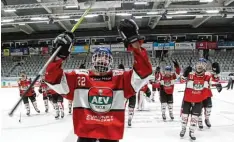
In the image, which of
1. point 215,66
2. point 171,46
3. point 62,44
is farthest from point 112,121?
point 171,46

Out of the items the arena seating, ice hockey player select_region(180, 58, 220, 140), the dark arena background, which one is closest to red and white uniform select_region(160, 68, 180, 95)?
ice hockey player select_region(180, 58, 220, 140)

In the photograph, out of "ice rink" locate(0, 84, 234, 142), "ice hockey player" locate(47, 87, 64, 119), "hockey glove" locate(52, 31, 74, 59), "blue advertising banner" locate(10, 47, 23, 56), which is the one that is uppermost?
"blue advertising banner" locate(10, 47, 23, 56)

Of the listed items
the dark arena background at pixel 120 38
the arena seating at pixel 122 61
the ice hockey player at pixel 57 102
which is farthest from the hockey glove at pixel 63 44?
the arena seating at pixel 122 61

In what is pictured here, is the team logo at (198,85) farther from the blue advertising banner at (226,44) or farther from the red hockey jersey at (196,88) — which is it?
the blue advertising banner at (226,44)

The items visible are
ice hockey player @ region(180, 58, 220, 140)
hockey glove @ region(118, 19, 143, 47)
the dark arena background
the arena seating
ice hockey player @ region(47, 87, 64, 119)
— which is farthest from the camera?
the arena seating

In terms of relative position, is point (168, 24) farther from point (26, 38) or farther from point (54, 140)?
point (54, 140)

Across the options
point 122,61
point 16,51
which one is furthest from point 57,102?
point 16,51

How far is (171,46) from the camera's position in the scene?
63.6 feet

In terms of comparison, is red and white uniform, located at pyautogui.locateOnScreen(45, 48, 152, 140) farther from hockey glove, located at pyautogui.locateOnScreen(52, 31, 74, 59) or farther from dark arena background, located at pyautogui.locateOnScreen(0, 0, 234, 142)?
dark arena background, located at pyautogui.locateOnScreen(0, 0, 234, 142)

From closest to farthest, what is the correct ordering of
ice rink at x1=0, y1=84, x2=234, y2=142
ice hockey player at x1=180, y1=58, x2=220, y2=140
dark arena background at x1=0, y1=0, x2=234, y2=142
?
ice hockey player at x1=180, y1=58, x2=220, y2=140, ice rink at x1=0, y1=84, x2=234, y2=142, dark arena background at x1=0, y1=0, x2=234, y2=142

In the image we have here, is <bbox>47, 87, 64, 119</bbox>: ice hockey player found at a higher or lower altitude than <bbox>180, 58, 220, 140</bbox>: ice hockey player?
lower

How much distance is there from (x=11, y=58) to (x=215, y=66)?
737 inches

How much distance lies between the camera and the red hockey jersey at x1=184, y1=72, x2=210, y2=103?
176 inches

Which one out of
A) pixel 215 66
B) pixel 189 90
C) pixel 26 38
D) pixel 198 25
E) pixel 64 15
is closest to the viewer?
pixel 189 90
